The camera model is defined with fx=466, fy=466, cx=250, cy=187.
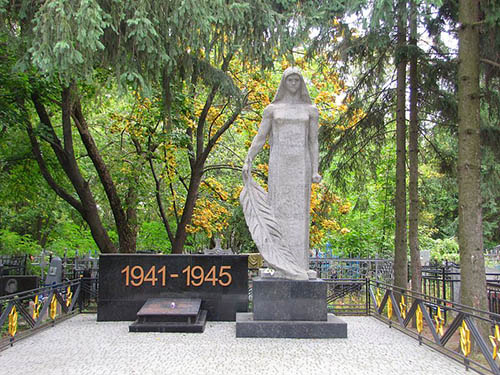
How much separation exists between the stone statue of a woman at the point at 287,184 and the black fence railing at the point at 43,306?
12.9ft

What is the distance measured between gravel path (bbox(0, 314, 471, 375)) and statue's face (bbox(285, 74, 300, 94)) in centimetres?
440

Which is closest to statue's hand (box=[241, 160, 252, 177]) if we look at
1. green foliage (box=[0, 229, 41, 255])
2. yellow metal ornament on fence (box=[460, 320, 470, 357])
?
yellow metal ornament on fence (box=[460, 320, 470, 357])

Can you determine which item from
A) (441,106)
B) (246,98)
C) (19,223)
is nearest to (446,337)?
(441,106)

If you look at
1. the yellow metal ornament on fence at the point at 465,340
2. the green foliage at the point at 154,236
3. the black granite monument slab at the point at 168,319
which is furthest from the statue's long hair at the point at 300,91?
the green foliage at the point at 154,236

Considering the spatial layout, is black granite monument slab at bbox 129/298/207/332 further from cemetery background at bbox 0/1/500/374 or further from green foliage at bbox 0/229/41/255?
green foliage at bbox 0/229/41/255

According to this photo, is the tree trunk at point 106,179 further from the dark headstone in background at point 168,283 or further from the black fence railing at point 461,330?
the black fence railing at point 461,330

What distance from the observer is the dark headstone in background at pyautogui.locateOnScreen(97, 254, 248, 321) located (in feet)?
30.4

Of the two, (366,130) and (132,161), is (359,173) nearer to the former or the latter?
(366,130)

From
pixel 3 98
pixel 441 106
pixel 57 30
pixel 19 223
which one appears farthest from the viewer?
pixel 19 223

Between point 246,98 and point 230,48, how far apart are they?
560 cm

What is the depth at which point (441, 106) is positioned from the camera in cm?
1152

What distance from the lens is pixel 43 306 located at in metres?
8.45

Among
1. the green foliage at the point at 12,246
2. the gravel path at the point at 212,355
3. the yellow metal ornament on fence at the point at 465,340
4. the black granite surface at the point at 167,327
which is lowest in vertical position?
the gravel path at the point at 212,355

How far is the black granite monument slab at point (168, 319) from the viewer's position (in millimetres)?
8031
